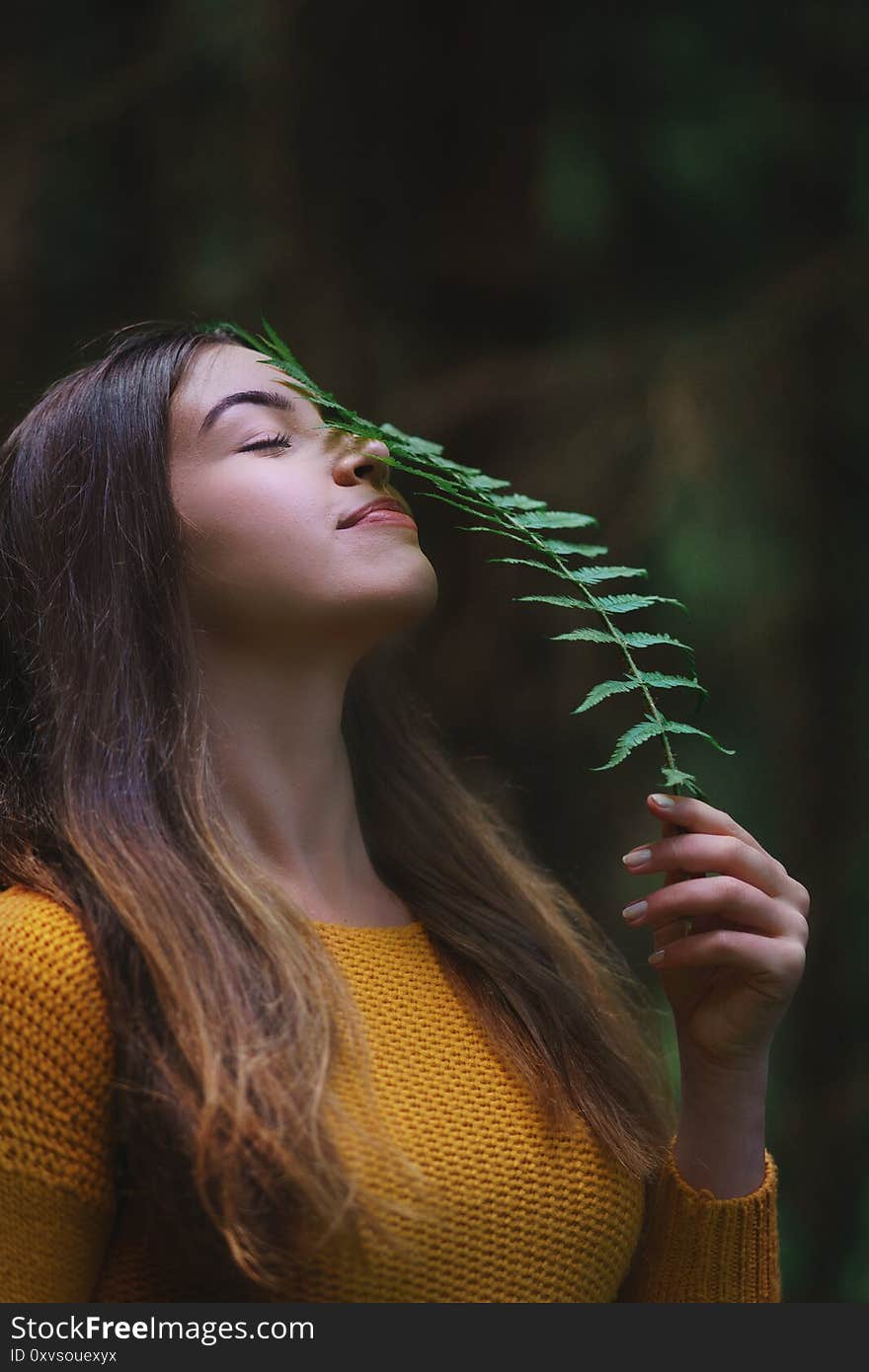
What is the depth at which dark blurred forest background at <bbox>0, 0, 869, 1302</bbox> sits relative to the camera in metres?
1.81

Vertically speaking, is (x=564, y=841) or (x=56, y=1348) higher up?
(x=564, y=841)

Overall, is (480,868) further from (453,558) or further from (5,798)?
(453,558)

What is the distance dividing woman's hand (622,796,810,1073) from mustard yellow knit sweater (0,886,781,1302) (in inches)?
5.3

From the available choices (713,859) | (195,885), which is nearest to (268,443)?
(195,885)

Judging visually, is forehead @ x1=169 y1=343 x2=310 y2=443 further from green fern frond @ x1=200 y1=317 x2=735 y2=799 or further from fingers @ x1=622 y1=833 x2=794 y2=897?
fingers @ x1=622 y1=833 x2=794 y2=897

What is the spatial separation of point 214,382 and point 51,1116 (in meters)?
0.56

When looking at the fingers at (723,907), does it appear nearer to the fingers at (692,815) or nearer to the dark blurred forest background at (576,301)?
the fingers at (692,815)

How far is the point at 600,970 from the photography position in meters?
1.17

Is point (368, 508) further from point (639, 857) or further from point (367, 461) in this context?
point (639, 857)

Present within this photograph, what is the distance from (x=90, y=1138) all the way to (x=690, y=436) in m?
1.37

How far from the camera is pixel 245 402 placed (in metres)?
1.05

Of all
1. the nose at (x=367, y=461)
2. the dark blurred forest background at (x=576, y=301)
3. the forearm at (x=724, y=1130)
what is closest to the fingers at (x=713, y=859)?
the forearm at (x=724, y=1130)

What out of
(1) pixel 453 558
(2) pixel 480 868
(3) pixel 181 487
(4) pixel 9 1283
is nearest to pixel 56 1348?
(4) pixel 9 1283

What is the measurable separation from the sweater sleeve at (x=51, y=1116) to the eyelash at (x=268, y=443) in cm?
40
